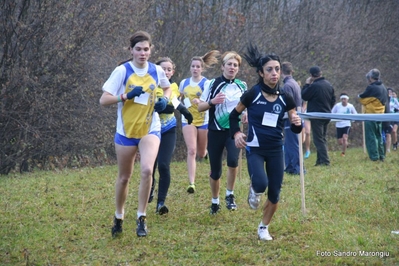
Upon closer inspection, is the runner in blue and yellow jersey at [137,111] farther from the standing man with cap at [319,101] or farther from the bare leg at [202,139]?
the standing man with cap at [319,101]

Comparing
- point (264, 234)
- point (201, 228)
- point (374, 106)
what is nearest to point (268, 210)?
point (264, 234)

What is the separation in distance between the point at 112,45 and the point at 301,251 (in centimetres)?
1131

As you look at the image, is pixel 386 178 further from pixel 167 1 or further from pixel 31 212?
pixel 167 1

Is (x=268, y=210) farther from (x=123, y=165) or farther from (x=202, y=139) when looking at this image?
(x=202, y=139)

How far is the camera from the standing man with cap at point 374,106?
16.3 meters

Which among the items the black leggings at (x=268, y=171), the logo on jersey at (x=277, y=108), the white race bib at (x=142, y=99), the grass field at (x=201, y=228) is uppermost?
the white race bib at (x=142, y=99)

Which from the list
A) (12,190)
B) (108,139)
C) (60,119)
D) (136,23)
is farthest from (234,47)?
(12,190)

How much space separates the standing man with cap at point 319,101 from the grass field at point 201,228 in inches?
134

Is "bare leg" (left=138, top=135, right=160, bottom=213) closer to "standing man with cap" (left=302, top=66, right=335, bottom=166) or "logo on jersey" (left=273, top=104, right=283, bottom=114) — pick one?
"logo on jersey" (left=273, top=104, right=283, bottom=114)

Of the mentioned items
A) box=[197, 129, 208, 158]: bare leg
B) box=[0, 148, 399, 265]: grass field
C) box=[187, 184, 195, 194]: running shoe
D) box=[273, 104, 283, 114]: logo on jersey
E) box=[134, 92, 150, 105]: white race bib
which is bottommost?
box=[0, 148, 399, 265]: grass field

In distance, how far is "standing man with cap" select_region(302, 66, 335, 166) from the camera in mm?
15414

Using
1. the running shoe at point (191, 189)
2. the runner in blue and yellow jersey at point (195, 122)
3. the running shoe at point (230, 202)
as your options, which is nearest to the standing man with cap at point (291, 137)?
the runner in blue and yellow jersey at point (195, 122)

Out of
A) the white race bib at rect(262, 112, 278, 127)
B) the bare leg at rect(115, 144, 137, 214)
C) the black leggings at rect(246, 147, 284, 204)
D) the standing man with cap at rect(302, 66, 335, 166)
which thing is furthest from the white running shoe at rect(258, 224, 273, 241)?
the standing man with cap at rect(302, 66, 335, 166)

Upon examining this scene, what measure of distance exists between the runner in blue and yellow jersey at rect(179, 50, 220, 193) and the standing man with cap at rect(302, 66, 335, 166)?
200 inches
